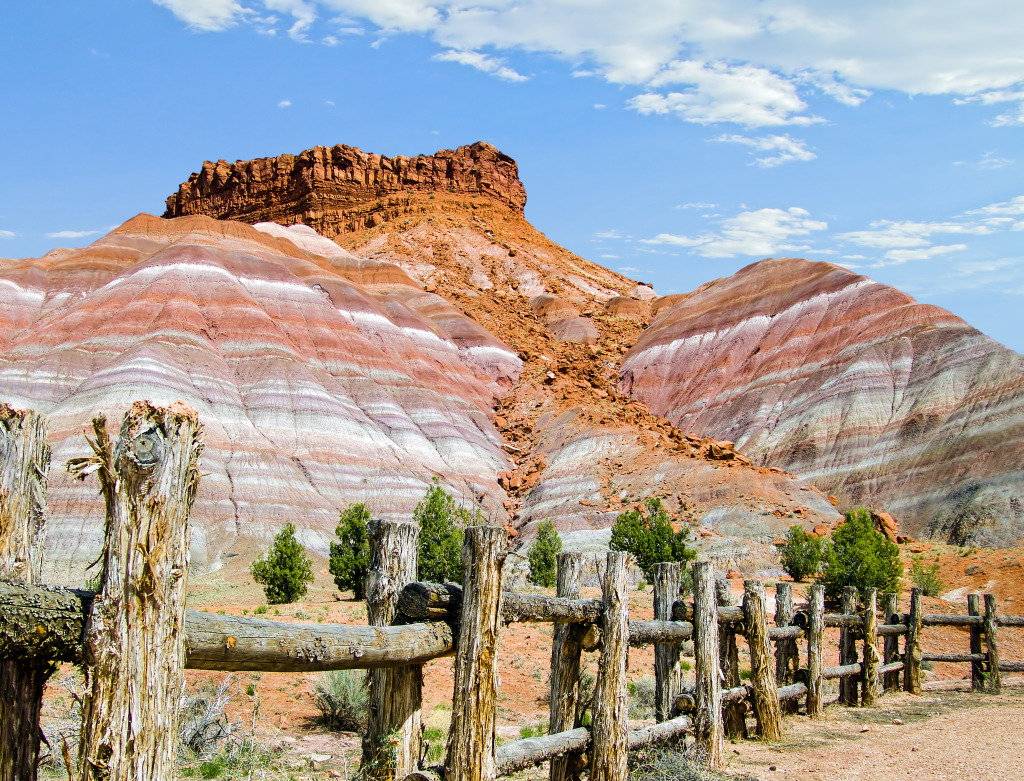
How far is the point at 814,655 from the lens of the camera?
460 inches

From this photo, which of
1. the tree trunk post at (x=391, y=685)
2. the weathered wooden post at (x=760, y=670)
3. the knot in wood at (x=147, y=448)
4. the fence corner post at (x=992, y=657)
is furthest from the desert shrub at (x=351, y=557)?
the knot in wood at (x=147, y=448)

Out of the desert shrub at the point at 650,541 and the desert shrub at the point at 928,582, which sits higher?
the desert shrub at the point at 650,541

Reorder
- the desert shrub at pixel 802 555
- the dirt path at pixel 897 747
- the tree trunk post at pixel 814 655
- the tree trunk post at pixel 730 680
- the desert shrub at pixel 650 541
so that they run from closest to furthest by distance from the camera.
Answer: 1. the dirt path at pixel 897 747
2. the tree trunk post at pixel 730 680
3. the tree trunk post at pixel 814 655
4. the desert shrub at pixel 650 541
5. the desert shrub at pixel 802 555

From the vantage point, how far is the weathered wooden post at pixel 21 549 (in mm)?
3416

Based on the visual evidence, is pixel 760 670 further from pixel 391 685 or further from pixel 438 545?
pixel 438 545

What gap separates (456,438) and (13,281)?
3067cm

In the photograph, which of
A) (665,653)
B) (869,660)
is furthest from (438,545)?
(665,653)

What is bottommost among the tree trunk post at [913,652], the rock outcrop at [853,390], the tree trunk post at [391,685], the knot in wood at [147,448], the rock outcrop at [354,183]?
the tree trunk post at [913,652]

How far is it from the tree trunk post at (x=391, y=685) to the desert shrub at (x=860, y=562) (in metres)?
21.7

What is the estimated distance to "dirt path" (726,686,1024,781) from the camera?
342 inches

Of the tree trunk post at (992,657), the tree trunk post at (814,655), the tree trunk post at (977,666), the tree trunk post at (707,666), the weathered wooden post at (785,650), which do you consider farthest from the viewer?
the tree trunk post at (977,666)

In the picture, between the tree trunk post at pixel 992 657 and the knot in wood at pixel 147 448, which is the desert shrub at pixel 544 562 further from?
the knot in wood at pixel 147 448

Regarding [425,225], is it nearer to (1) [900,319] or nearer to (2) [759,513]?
(1) [900,319]

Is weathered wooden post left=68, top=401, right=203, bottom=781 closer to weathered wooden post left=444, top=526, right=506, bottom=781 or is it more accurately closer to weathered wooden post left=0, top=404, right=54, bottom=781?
weathered wooden post left=0, top=404, right=54, bottom=781
